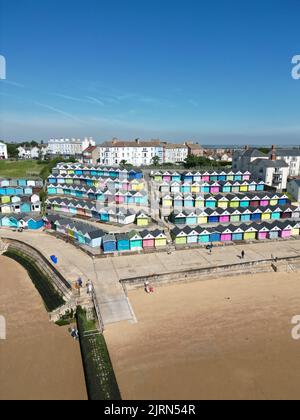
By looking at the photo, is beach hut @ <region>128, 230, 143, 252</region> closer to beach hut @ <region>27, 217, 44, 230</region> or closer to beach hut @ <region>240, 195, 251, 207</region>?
beach hut @ <region>27, 217, 44, 230</region>

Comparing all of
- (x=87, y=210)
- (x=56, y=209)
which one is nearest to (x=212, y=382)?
(x=87, y=210)

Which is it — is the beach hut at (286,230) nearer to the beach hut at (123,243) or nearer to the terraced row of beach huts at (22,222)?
the beach hut at (123,243)

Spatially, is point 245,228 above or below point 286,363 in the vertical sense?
above

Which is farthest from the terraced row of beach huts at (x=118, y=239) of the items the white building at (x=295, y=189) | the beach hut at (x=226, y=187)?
the white building at (x=295, y=189)

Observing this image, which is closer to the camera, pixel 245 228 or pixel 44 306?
pixel 44 306
